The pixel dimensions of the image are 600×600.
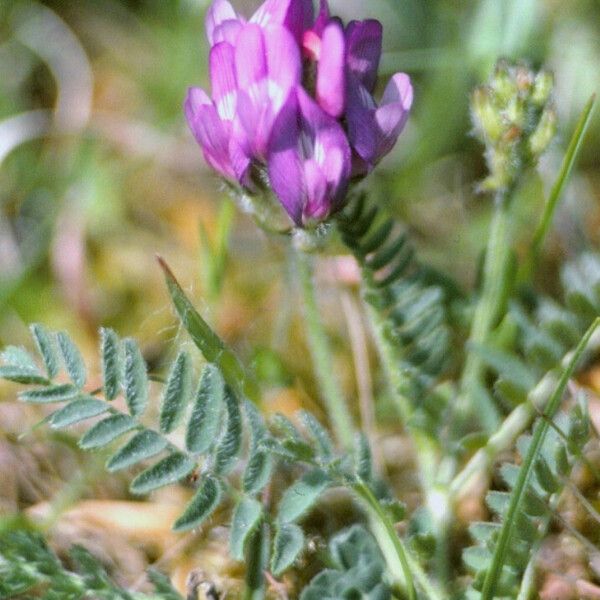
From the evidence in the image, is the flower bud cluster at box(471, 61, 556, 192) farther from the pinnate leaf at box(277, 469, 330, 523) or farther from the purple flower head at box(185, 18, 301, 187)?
the pinnate leaf at box(277, 469, 330, 523)

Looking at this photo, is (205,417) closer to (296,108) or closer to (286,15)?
(296,108)

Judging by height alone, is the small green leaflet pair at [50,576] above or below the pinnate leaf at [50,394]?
below

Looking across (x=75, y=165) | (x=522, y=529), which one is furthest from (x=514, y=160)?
(x=75, y=165)

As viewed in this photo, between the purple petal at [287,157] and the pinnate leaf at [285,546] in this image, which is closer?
the pinnate leaf at [285,546]

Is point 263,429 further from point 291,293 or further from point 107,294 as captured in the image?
point 107,294

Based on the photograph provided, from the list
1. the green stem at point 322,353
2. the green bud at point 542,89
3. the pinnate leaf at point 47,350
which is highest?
the green bud at point 542,89

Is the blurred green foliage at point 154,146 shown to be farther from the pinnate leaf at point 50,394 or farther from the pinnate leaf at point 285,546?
the pinnate leaf at point 285,546

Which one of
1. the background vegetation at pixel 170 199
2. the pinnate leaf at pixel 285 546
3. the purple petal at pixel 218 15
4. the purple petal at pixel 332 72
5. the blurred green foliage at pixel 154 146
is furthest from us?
the blurred green foliage at pixel 154 146

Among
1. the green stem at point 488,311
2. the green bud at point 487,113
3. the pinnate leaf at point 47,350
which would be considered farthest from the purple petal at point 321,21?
the pinnate leaf at point 47,350
